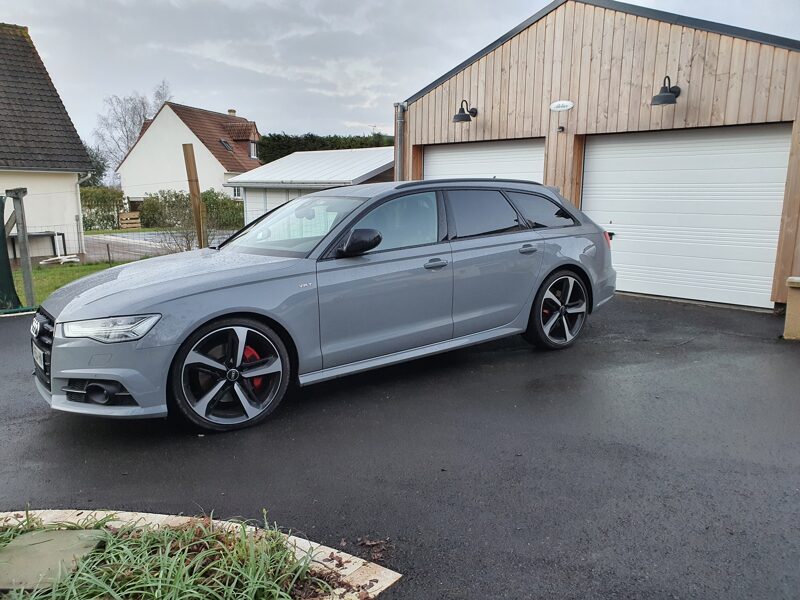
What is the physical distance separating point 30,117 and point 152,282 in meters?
16.1

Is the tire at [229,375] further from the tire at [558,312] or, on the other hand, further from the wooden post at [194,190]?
the wooden post at [194,190]

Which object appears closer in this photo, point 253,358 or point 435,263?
point 253,358

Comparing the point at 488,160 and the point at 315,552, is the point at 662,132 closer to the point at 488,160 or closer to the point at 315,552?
the point at 488,160

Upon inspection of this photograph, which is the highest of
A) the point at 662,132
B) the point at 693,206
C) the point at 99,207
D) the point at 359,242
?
the point at 662,132

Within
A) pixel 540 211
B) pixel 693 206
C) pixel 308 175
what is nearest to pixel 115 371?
pixel 540 211

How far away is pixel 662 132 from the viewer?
9.10 meters

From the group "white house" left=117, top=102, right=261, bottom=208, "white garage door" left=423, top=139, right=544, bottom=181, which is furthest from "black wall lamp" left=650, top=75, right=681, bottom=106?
"white house" left=117, top=102, right=261, bottom=208

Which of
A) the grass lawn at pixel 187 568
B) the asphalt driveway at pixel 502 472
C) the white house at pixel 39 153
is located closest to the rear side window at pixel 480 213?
the asphalt driveway at pixel 502 472

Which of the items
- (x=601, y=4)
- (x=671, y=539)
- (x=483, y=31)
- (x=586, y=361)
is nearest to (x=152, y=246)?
(x=483, y=31)

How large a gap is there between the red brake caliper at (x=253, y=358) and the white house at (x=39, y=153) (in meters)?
13.9

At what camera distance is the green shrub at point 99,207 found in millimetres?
26172

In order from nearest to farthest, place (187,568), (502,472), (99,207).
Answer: (187,568) → (502,472) → (99,207)

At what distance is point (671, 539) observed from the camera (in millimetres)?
2848

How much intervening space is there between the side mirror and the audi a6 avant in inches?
0.4
